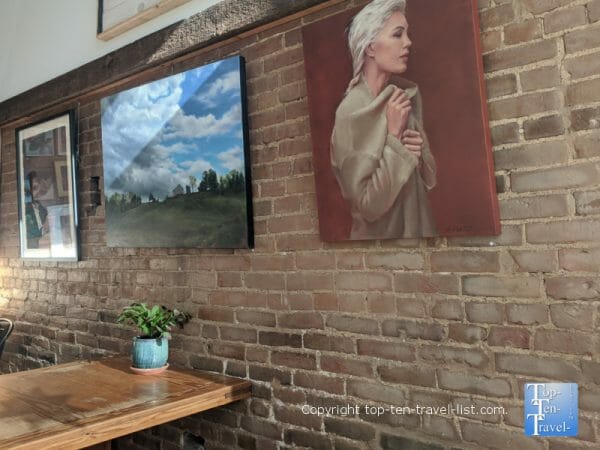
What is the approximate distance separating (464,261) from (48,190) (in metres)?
2.81

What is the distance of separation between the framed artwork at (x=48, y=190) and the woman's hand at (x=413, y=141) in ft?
7.33

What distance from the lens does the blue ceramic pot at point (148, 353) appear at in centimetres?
234

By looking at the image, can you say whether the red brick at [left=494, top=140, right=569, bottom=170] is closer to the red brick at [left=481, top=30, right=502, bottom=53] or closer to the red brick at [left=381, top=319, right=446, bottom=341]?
the red brick at [left=481, top=30, right=502, bottom=53]

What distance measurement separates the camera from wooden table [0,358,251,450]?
66.9 inches

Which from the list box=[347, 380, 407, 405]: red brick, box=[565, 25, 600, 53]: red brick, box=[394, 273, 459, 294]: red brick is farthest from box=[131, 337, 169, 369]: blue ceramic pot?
box=[565, 25, 600, 53]: red brick

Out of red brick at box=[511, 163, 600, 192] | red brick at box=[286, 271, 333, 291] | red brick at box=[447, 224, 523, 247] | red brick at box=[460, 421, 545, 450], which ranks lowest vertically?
red brick at box=[460, 421, 545, 450]

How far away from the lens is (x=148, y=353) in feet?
7.67

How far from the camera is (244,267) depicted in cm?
229

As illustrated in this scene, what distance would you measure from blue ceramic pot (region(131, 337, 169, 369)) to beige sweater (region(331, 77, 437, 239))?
1.11m

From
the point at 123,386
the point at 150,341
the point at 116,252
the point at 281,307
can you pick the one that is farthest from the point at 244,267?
the point at 116,252

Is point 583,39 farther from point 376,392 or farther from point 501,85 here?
point 376,392

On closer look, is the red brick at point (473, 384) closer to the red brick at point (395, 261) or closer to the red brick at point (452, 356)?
the red brick at point (452, 356)

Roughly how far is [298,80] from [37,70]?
2.31 meters

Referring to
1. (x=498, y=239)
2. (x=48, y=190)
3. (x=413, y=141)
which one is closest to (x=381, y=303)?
(x=498, y=239)
